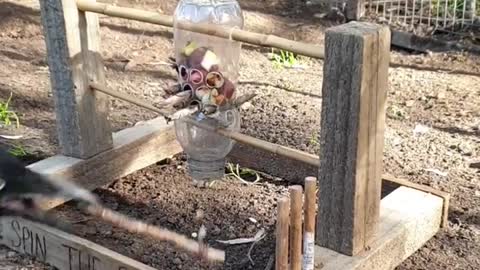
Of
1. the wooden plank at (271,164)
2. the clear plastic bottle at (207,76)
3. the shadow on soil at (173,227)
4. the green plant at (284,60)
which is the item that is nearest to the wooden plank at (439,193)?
the wooden plank at (271,164)

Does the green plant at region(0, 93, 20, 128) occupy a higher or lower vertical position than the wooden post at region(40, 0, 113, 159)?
lower

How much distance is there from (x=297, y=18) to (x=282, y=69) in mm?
931

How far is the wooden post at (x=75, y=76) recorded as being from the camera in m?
2.50

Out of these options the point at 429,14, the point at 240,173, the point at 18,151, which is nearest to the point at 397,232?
the point at 240,173

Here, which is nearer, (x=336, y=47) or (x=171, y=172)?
(x=336, y=47)

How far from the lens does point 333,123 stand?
74.2 inches

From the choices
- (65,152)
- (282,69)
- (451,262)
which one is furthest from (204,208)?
(282,69)

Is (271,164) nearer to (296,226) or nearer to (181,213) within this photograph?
(181,213)

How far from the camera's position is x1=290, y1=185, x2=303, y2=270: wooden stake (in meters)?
1.78

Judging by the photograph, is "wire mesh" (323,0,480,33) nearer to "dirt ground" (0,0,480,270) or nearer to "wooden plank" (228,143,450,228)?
"dirt ground" (0,0,480,270)

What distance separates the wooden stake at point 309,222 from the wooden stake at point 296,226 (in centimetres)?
1

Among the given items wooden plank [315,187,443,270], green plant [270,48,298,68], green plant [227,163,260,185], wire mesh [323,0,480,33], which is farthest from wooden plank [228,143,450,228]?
wire mesh [323,0,480,33]

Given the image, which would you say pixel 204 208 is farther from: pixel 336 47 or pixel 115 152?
pixel 336 47

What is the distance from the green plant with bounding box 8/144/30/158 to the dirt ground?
0.10 feet
